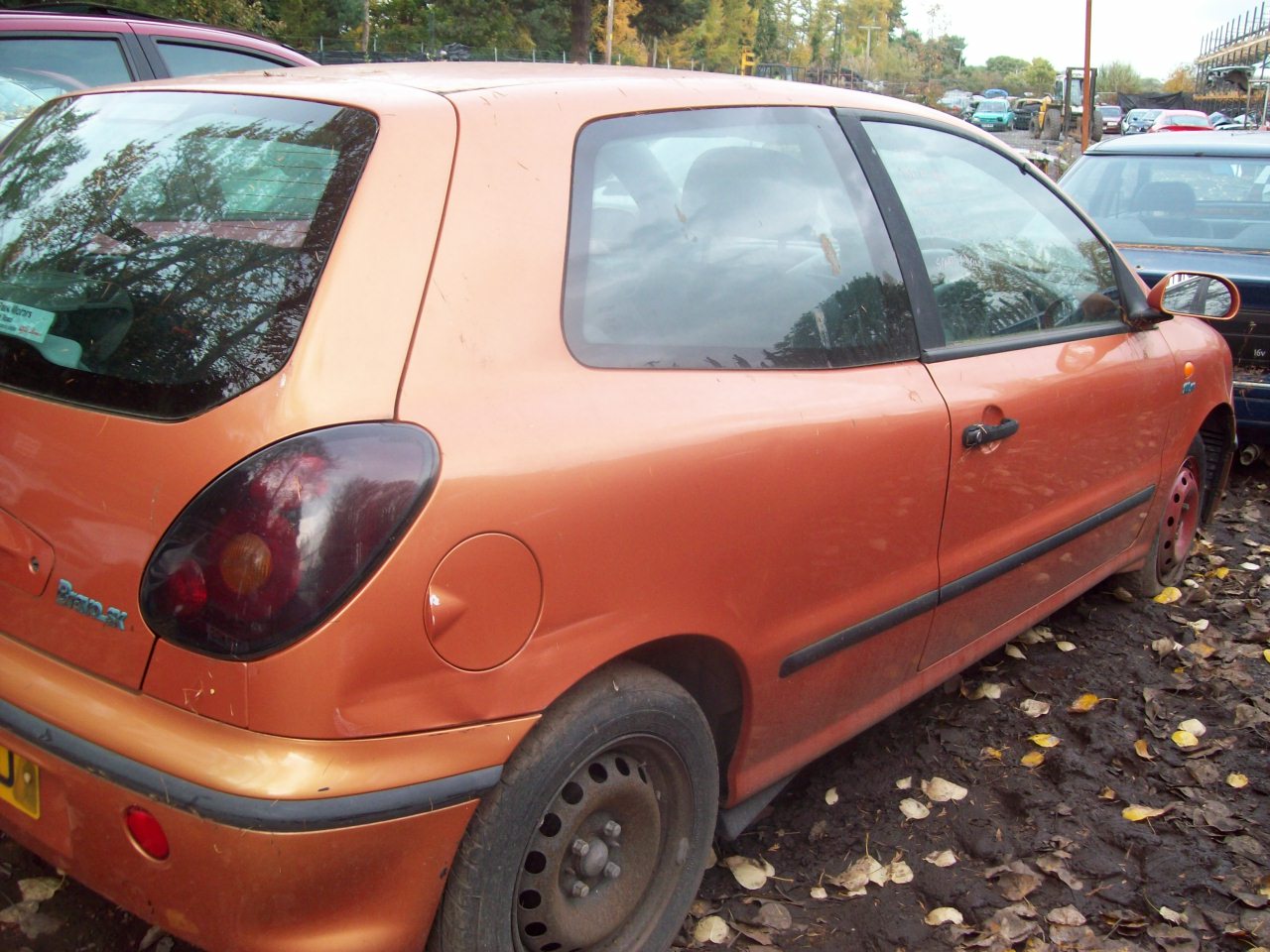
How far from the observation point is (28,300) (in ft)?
6.76

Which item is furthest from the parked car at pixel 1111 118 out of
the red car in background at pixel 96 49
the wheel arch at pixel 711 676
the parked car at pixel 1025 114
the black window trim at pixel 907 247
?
the wheel arch at pixel 711 676

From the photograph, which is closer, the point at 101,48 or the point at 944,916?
the point at 944,916

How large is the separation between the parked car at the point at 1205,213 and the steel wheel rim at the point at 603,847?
169 inches

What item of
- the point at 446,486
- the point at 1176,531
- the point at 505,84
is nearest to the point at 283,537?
the point at 446,486

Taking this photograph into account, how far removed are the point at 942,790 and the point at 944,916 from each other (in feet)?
1.70

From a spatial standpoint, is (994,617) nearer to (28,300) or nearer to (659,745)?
(659,745)

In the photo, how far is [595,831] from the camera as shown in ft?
6.82

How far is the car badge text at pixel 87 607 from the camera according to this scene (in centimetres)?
172

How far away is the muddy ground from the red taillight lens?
72 centimetres

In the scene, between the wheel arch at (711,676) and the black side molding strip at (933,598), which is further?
the black side molding strip at (933,598)

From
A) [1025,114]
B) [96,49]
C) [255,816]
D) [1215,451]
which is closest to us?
[255,816]

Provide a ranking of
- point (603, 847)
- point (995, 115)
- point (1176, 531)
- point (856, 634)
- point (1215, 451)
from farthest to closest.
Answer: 1. point (995, 115)
2. point (1215, 451)
3. point (1176, 531)
4. point (856, 634)
5. point (603, 847)

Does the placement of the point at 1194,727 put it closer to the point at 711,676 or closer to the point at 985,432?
the point at 985,432

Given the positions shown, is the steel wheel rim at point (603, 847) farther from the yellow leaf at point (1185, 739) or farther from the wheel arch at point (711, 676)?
the yellow leaf at point (1185, 739)
